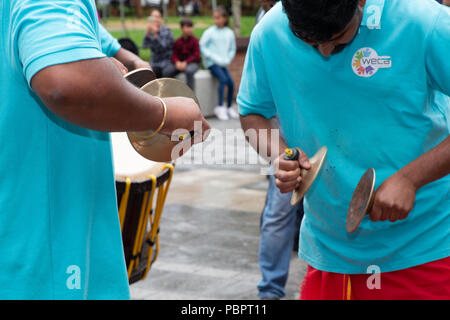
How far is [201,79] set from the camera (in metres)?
13.1

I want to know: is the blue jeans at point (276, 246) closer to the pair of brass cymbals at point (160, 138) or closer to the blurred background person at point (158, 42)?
the pair of brass cymbals at point (160, 138)

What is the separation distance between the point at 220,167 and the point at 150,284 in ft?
13.0

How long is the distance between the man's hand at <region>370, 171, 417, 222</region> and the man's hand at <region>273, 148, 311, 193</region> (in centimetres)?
24

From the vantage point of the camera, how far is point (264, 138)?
93.8 inches

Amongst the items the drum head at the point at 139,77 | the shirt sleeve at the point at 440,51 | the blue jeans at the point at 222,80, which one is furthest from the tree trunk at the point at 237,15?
the drum head at the point at 139,77

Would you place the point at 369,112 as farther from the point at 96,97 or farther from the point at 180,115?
the point at 96,97

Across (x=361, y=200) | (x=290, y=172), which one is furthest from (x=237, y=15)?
(x=361, y=200)

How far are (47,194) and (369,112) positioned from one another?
40.8 inches

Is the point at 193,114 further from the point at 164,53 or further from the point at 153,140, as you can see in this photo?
the point at 164,53

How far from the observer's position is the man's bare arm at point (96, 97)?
1273 mm

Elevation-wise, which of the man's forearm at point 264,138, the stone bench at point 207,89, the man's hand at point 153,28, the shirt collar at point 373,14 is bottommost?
the stone bench at point 207,89

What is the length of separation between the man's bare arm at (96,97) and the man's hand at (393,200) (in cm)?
76

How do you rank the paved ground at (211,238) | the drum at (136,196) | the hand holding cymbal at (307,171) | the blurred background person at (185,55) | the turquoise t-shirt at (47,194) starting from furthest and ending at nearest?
the blurred background person at (185,55) < the paved ground at (211,238) < the drum at (136,196) < the hand holding cymbal at (307,171) < the turquoise t-shirt at (47,194)
